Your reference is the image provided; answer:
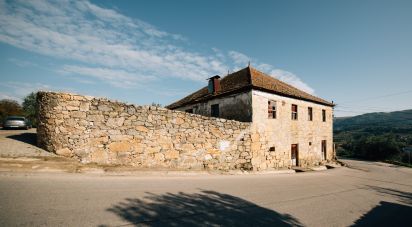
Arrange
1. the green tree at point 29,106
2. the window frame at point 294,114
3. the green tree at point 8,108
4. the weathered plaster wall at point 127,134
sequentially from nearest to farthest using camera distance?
the weathered plaster wall at point 127,134
the window frame at point 294,114
the green tree at point 8,108
the green tree at point 29,106

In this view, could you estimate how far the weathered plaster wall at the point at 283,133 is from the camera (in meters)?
14.4

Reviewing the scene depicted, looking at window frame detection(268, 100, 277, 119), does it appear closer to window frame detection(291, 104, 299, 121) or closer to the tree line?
window frame detection(291, 104, 299, 121)

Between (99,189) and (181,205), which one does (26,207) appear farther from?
(181,205)

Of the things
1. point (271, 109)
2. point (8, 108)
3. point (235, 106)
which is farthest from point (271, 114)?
point (8, 108)

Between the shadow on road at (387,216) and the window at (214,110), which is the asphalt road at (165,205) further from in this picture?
the window at (214,110)

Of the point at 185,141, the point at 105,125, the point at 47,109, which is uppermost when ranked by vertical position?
the point at 47,109

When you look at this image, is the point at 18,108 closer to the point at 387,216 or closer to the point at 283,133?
the point at 283,133

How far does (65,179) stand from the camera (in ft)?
19.9

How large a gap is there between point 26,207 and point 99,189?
165 cm

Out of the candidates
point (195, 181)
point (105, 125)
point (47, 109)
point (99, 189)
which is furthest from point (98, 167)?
point (195, 181)

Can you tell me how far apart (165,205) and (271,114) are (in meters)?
12.5

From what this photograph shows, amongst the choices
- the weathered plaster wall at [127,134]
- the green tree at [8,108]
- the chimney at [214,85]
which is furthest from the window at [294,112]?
the green tree at [8,108]

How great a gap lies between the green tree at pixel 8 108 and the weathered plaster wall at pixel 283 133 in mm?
39257

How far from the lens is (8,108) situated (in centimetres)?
A: 3459
